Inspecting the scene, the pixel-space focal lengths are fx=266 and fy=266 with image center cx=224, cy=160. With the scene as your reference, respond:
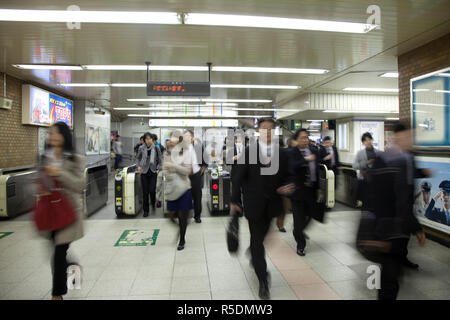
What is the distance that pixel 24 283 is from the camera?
9.09 ft

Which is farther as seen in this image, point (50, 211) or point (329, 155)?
point (329, 155)

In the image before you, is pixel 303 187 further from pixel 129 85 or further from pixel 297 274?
pixel 129 85

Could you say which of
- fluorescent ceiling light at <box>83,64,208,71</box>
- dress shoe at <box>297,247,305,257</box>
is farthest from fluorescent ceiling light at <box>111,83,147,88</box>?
dress shoe at <box>297,247,305,257</box>

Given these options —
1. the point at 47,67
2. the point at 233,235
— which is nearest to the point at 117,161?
the point at 47,67

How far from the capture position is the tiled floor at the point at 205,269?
260cm

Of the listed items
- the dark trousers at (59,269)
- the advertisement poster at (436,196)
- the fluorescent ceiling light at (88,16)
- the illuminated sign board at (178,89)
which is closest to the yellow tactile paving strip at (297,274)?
the dark trousers at (59,269)

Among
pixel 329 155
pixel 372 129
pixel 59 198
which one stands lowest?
pixel 59 198

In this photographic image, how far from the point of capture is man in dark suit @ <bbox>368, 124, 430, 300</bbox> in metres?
2.02

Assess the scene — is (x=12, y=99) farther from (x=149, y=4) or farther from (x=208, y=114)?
(x=208, y=114)

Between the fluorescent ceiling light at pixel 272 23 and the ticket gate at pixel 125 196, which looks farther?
the ticket gate at pixel 125 196

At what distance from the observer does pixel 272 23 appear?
3.90m

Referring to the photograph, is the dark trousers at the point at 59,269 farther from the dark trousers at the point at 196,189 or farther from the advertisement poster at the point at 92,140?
the advertisement poster at the point at 92,140

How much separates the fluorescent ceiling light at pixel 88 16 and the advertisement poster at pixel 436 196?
445 cm

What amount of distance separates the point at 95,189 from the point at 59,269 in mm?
4159
